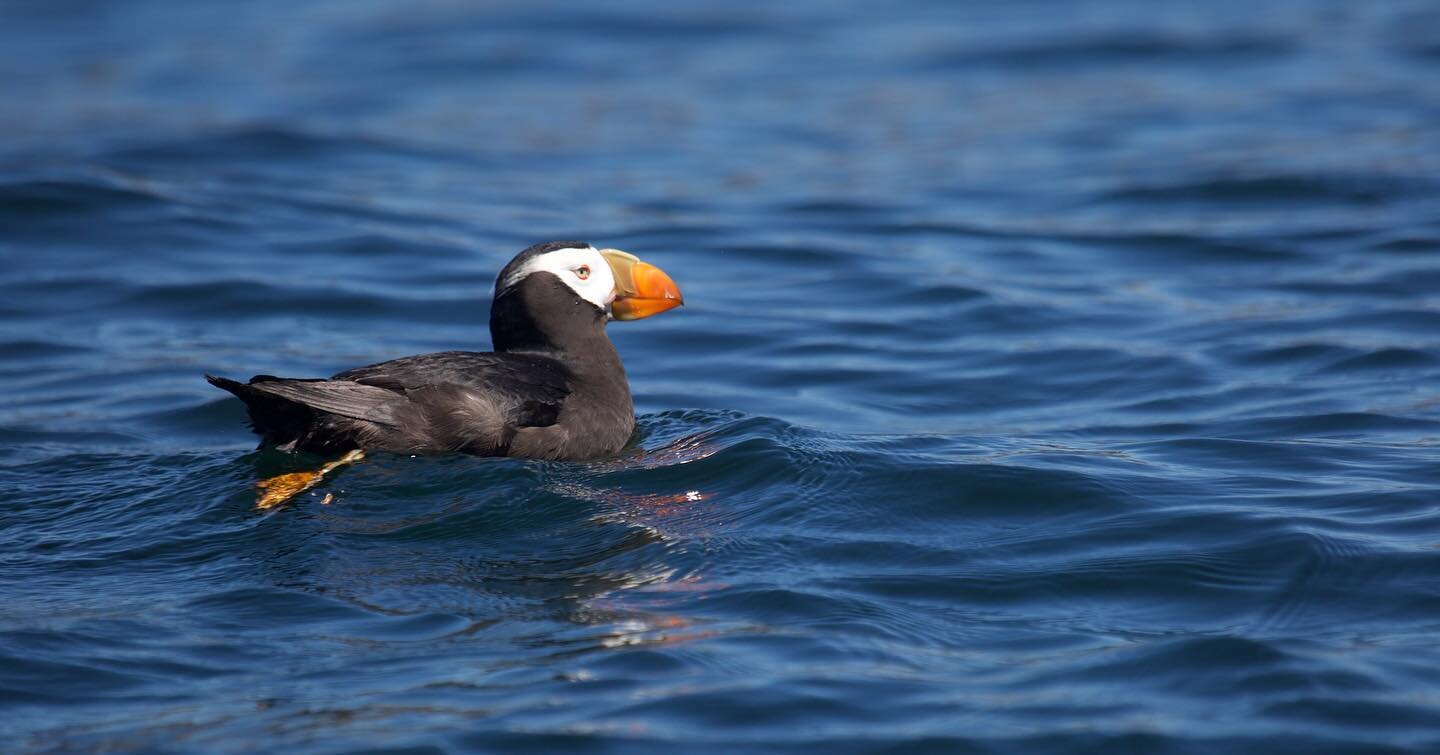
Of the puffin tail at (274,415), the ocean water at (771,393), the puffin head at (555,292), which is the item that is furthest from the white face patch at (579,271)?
the puffin tail at (274,415)

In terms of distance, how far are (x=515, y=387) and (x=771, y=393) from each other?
84.9 inches

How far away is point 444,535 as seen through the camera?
17.9ft

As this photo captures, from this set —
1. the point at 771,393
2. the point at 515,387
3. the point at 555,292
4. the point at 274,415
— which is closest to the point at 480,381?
the point at 515,387

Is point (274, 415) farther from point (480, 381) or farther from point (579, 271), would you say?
point (579, 271)

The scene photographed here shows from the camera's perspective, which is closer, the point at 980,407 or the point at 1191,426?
the point at 1191,426

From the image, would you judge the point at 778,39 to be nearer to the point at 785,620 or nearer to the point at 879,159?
the point at 879,159

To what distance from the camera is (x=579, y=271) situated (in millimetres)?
6703

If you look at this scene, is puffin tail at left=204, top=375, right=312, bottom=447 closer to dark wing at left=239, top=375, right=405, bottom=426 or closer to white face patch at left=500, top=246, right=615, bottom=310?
dark wing at left=239, top=375, right=405, bottom=426

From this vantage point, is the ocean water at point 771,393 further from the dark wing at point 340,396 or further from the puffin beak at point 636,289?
the puffin beak at point 636,289

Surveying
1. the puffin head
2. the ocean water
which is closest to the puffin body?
the puffin head

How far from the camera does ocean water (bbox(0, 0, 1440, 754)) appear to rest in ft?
14.4

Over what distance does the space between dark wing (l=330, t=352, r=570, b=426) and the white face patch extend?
491 millimetres

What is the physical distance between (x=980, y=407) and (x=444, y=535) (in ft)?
10.2

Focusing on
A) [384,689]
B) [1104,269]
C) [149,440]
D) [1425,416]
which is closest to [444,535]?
[384,689]
